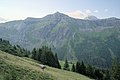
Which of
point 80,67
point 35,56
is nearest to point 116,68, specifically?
point 80,67

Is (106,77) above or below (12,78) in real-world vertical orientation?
below

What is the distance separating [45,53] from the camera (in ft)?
433

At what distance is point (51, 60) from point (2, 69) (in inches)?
3736

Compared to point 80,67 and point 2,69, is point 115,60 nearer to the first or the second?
point 80,67

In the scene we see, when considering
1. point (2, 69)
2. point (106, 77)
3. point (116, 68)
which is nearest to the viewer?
point (2, 69)

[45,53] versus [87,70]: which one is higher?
[45,53]

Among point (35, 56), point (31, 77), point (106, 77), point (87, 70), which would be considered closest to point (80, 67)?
point (87, 70)

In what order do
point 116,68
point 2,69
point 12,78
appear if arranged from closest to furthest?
point 12,78, point 2,69, point 116,68

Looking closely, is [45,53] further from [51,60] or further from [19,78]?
[19,78]

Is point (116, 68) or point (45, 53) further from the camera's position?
point (45, 53)

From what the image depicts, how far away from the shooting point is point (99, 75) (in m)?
132

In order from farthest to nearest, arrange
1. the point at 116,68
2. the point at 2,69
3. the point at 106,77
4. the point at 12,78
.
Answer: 1. the point at 106,77
2. the point at 116,68
3. the point at 2,69
4. the point at 12,78

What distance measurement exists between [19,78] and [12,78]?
1.72 metres

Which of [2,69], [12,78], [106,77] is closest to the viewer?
[12,78]
